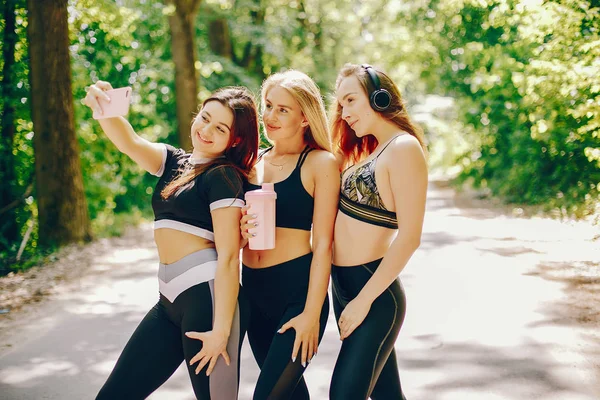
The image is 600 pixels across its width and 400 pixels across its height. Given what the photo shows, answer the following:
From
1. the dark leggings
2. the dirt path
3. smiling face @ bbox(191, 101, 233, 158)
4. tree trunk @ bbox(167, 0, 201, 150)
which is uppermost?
tree trunk @ bbox(167, 0, 201, 150)

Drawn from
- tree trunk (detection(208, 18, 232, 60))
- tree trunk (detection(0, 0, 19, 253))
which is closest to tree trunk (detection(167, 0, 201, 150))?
tree trunk (detection(0, 0, 19, 253))

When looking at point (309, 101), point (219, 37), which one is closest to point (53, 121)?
point (309, 101)

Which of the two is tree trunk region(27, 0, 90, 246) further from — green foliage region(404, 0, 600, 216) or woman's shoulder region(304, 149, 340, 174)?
woman's shoulder region(304, 149, 340, 174)

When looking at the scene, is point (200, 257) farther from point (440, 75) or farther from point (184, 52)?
point (440, 75)

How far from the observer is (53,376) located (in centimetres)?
509

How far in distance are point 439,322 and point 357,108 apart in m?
3.69

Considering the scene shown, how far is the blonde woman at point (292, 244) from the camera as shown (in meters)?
2.97

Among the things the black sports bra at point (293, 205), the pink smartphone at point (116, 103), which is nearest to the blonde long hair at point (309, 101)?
the black sports bra at point (293, 205)

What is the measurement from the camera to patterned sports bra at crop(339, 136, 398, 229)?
3068 mm

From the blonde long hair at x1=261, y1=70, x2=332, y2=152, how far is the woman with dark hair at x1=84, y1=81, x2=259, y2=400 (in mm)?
187

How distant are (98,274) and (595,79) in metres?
6.85

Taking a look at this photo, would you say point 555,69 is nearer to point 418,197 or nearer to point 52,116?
point 418,197

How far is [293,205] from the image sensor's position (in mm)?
3148

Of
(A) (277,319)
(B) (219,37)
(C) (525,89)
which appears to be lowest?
(A) (277,319)
